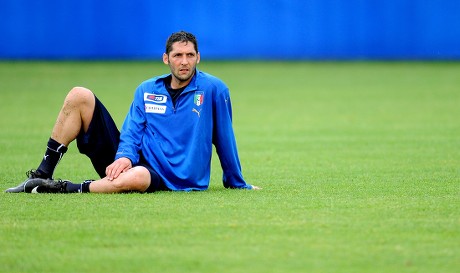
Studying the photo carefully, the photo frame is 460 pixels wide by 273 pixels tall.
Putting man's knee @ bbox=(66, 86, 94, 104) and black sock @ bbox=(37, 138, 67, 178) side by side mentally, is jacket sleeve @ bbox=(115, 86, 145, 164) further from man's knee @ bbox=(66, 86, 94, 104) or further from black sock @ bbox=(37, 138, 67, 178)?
black sock @ bbox=(37, 138, 67, 178)

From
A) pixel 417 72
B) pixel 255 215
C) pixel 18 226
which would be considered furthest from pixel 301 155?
pixel 417 72

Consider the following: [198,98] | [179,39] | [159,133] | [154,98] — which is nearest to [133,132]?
[159,133]

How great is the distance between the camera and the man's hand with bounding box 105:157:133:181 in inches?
344

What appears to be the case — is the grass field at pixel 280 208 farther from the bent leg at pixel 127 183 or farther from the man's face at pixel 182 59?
the man's face at pixel 182 59

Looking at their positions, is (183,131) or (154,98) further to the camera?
(154,98)

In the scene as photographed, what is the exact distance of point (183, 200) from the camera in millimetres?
8531

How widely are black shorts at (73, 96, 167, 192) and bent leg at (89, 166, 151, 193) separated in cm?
10

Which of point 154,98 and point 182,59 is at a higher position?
point 182,59

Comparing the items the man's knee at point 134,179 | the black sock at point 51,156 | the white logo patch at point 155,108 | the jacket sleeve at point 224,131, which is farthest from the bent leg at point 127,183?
the jacket sleeve at point 224,131

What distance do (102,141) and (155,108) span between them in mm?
559

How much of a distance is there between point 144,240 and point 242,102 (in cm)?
1381

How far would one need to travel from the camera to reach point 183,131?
29.7 feet

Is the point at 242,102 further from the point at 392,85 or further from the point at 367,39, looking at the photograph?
the point at 367,39

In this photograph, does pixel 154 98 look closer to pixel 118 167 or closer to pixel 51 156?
pixel 118 167
